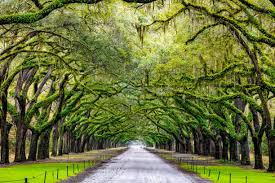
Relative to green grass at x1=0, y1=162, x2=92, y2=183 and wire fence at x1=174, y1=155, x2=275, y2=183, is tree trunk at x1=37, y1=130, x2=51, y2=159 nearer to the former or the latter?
green grass at x1=0, y1=162, x2=92, y2=183

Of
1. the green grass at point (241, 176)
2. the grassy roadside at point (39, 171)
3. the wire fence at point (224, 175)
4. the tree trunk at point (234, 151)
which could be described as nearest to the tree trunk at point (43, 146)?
the grassy roadside at point (39, 171)

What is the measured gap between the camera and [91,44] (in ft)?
87.4

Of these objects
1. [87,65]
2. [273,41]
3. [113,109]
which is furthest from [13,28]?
[113,109]

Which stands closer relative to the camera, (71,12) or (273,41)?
(273,41)

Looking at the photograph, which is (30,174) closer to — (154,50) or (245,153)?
(154,50)

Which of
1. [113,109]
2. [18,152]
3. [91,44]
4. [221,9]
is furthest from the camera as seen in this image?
[113,109]

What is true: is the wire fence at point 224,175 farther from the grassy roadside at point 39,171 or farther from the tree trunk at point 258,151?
the grassy roadside at point 39,171

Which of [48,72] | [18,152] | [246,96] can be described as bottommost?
[18,152]

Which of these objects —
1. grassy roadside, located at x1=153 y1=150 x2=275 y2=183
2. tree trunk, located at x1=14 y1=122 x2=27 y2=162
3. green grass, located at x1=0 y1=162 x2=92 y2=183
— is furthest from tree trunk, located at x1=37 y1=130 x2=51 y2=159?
grassy roadside, located at x1=153 y1=150 x2=275 y2=183

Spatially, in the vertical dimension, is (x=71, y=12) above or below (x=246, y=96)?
above

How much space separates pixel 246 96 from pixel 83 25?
1543 centimetres

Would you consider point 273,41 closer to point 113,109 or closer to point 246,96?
point 246,96

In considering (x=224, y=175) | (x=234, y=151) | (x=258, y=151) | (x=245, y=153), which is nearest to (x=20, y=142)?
(x=224, y=175)

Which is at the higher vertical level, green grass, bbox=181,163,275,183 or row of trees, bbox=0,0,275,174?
row of trees, bbox=0,0,275,174
